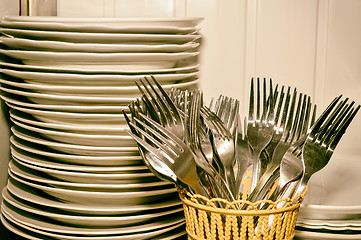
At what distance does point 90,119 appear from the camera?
601mm

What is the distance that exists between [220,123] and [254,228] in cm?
13

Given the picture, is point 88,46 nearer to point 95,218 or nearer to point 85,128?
point 85,128

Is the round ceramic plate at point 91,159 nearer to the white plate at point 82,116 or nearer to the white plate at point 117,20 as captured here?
the white plate at point 82,116

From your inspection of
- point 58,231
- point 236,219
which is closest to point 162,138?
point 236,219

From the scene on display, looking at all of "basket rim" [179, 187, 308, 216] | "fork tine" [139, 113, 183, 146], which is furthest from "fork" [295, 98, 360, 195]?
"fork tine" [139, 113, 183, 146]

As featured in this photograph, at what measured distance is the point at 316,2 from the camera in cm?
78

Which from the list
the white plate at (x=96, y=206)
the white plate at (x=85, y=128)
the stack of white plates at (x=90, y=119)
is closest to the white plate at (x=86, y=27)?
the stack of white plates at (x=90, y=119)

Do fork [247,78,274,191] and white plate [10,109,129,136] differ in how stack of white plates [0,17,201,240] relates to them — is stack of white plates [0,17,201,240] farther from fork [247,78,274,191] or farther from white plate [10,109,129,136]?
fork [247,78,274,191]

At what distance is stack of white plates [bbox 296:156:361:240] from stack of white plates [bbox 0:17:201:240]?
0.18 metres

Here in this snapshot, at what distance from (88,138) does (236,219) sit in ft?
0.73

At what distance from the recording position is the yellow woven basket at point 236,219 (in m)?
0.49

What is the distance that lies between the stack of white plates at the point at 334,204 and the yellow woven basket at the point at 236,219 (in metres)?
0.05

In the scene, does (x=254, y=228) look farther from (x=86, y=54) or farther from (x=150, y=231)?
(x=86, y=54)

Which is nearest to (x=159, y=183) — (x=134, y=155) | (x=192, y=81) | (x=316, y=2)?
(x=134, y=155)
